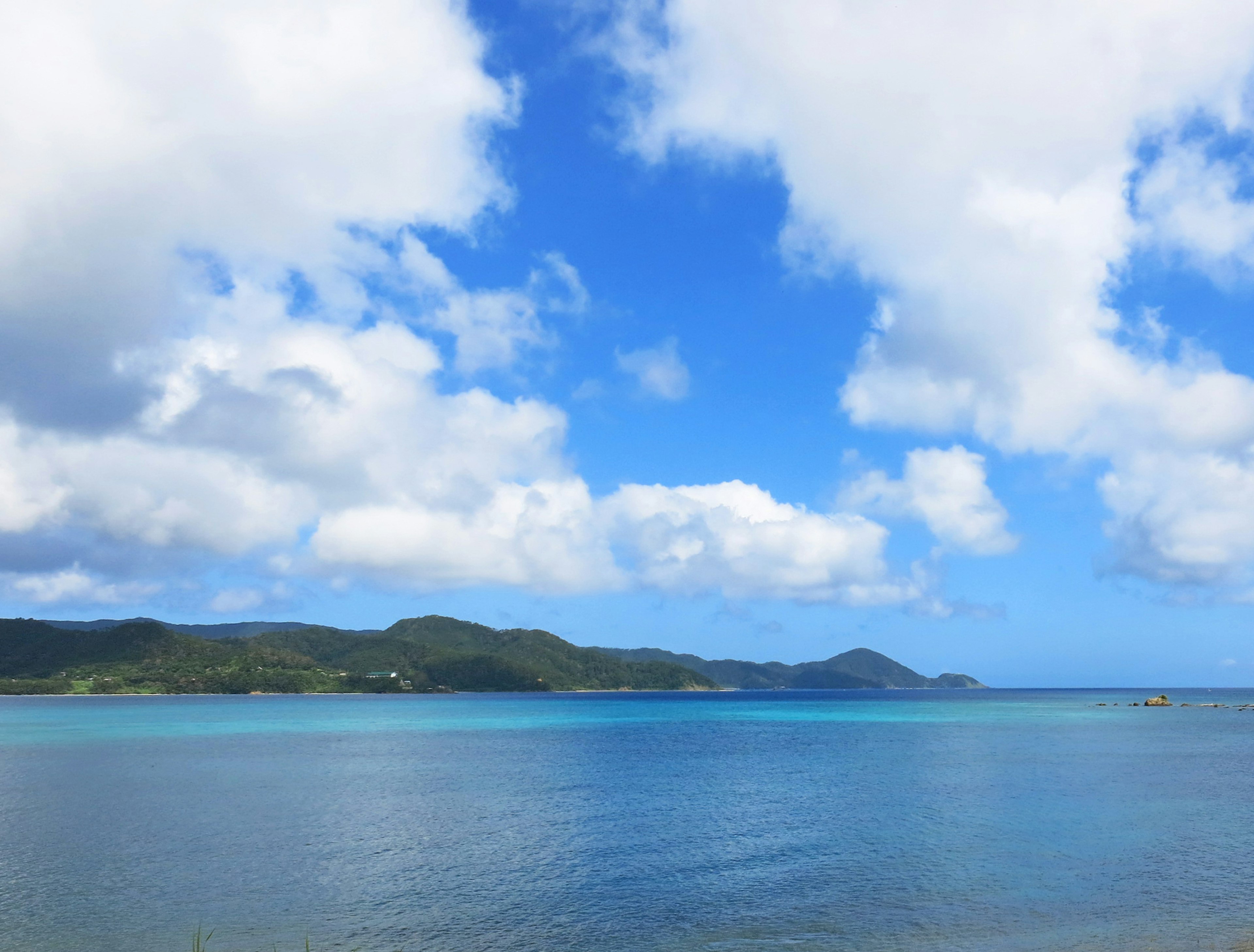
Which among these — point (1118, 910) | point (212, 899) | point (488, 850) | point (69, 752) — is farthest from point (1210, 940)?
point (69, 752)

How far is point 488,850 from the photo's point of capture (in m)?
43.2

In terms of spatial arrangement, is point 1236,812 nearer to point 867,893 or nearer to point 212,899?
point 867,893

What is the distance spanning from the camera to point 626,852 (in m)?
43.4

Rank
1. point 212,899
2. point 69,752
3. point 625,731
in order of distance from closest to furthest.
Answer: point 212,899
point 69,752
point 625,731

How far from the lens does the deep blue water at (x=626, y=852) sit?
30.4 metres

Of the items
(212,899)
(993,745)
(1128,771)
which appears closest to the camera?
(212,899)

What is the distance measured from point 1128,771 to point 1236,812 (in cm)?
2333

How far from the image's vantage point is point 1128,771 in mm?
76625

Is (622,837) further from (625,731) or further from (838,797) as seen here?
(625,731)

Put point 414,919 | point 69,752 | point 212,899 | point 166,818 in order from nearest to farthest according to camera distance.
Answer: point 414,919 → point 212,899 → point 166,818 → point 69,752

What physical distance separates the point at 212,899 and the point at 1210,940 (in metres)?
38.4

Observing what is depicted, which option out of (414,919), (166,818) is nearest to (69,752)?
(166,818)

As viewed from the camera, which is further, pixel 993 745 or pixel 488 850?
pixel 993 745

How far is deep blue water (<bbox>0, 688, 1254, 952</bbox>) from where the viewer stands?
1198 inches
